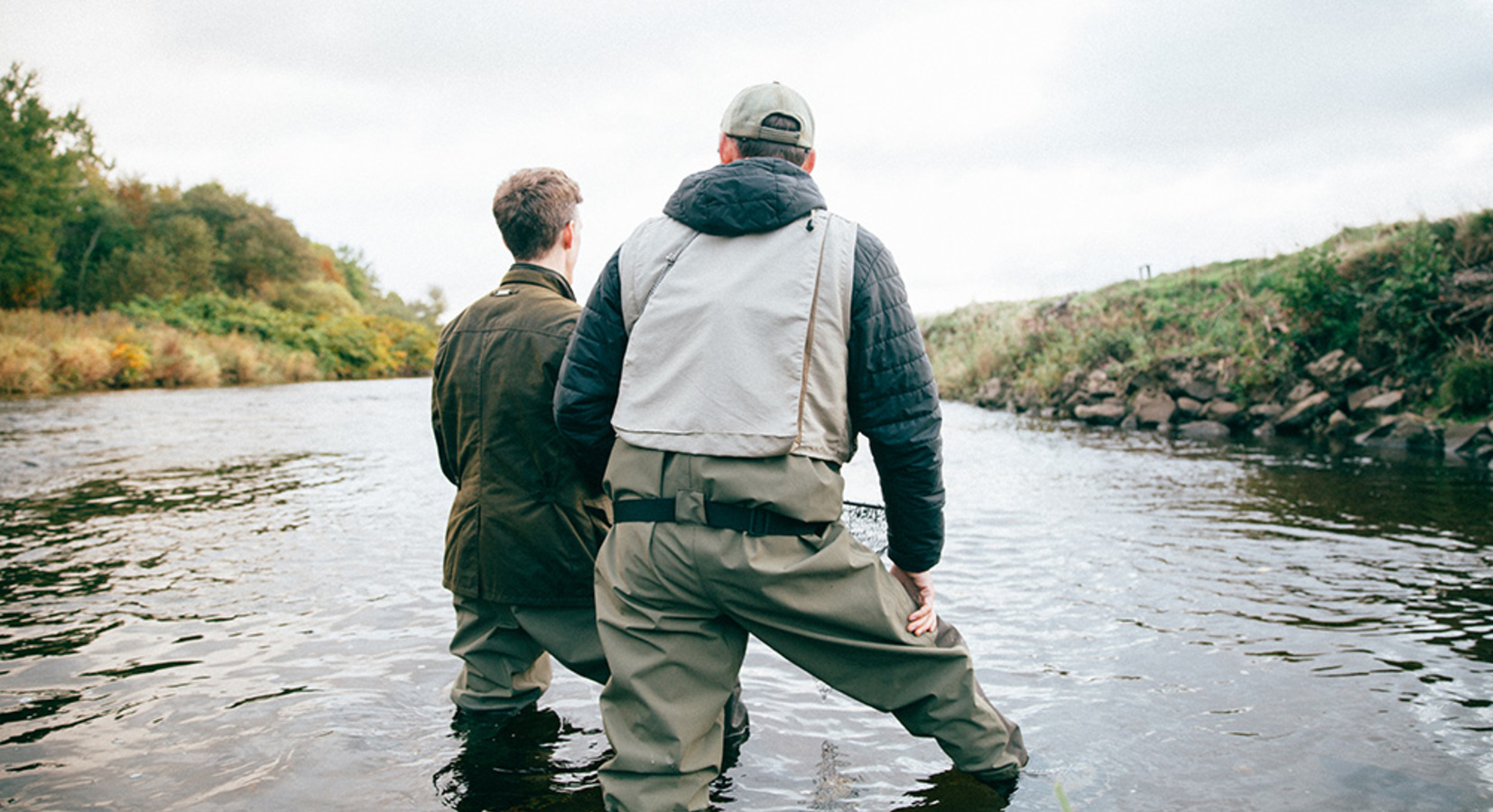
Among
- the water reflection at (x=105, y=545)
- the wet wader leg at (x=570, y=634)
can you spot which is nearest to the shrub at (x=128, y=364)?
the water reflection at (x=105, y=545)

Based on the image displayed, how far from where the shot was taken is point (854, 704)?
373cm

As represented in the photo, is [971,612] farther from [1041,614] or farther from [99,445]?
[99,445]

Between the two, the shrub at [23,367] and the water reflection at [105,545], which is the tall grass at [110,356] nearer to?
the shrub at [23,367]

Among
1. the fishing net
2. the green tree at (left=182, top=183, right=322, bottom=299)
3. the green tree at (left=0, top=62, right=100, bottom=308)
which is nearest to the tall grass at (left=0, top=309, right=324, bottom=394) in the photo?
the green tree at (left=0, top=62, right=100, bottom=308)

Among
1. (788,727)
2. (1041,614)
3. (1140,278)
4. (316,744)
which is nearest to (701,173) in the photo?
(788,727)

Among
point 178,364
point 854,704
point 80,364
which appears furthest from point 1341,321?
point 178,364

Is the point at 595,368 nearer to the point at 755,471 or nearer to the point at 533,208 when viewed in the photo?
the point at 755,471

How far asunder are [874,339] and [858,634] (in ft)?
2.52

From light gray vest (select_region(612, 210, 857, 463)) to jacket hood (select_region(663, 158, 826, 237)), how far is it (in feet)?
0.12

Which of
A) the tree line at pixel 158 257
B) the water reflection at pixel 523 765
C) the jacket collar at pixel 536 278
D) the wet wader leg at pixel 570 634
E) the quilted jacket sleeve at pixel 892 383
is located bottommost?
the water reflection at pixel 523 765

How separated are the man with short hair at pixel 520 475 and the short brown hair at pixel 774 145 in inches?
37.2

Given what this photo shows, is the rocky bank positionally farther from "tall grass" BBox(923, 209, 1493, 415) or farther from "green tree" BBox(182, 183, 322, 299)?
"green tree" BBox(182, 183, 322, 299)

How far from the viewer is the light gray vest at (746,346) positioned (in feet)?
→ 7.02

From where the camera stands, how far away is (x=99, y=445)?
42.6ft
